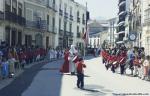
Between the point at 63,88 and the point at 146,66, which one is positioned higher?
the point at 146,66

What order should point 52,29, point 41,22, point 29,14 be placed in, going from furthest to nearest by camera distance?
point 52,29
point 41,22
point 29,14

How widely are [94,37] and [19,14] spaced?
92810 millimetres

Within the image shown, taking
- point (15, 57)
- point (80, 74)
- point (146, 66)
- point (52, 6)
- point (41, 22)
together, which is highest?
point (52, 6)

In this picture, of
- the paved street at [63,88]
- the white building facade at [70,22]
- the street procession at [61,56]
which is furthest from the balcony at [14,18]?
the paved street at [63,88]

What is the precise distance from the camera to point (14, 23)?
42.6 metres

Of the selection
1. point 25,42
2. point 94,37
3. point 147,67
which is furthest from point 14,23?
point 94,37

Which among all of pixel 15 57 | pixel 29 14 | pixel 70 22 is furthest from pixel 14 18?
pixel 70 22

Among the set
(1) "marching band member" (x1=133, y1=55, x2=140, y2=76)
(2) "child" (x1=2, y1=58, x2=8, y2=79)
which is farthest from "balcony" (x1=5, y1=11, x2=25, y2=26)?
(2) "child" (x1=2, y1=58, x2=8, y2=79)

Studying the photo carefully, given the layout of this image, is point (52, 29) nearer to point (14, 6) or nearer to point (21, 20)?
point (21, 20)

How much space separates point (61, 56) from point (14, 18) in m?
13.4

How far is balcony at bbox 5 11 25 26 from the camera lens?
4003 cm

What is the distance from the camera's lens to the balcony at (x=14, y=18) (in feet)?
131

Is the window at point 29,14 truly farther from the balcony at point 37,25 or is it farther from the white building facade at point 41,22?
the balcony at point 37,25

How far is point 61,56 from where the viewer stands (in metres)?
54.5
